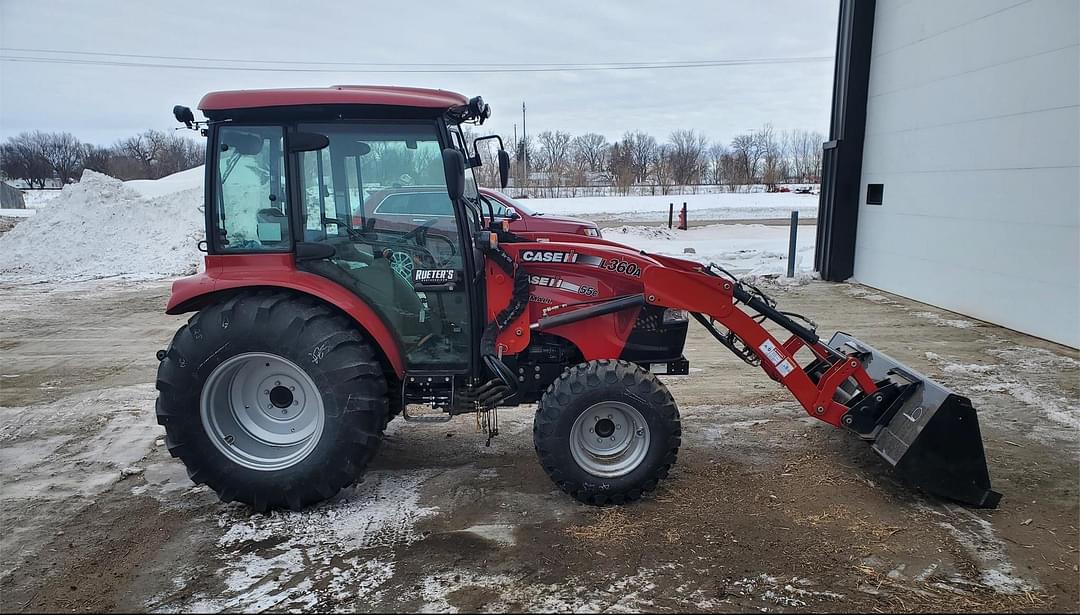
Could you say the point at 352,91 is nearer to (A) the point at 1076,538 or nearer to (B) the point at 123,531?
(B) the point at 123,531

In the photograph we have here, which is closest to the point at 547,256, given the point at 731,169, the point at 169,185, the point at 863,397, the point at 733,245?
the point at 863,397

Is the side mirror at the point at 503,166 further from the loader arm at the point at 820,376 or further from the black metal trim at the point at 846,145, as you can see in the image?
the black metal trim at the point at 846,145

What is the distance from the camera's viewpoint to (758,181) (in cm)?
4650

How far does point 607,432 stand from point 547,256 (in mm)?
1122

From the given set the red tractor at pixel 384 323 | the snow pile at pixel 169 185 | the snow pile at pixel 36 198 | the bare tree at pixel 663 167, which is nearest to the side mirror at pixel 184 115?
the red tractor at pixel 384 323

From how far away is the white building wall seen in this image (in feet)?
24.7

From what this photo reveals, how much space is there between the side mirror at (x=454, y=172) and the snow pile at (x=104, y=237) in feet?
37.7

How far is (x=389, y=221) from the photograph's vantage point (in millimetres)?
3891

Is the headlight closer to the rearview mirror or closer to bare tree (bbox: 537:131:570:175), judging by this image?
the rearview mirror

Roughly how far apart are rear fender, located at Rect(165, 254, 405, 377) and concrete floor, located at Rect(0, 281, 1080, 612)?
40.8 inches

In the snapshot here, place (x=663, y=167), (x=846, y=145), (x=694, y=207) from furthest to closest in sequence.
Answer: (x=663, y=167)
(x=694, y=207)
(x=846, y=145)

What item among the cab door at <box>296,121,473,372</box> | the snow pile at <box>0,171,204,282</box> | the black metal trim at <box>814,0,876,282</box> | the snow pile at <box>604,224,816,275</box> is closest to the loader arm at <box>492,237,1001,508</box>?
the cab door at <box>296,121,473,372</box>

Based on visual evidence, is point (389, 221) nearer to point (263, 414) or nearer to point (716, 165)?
point (263, 414)

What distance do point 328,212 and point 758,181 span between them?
153 feet
